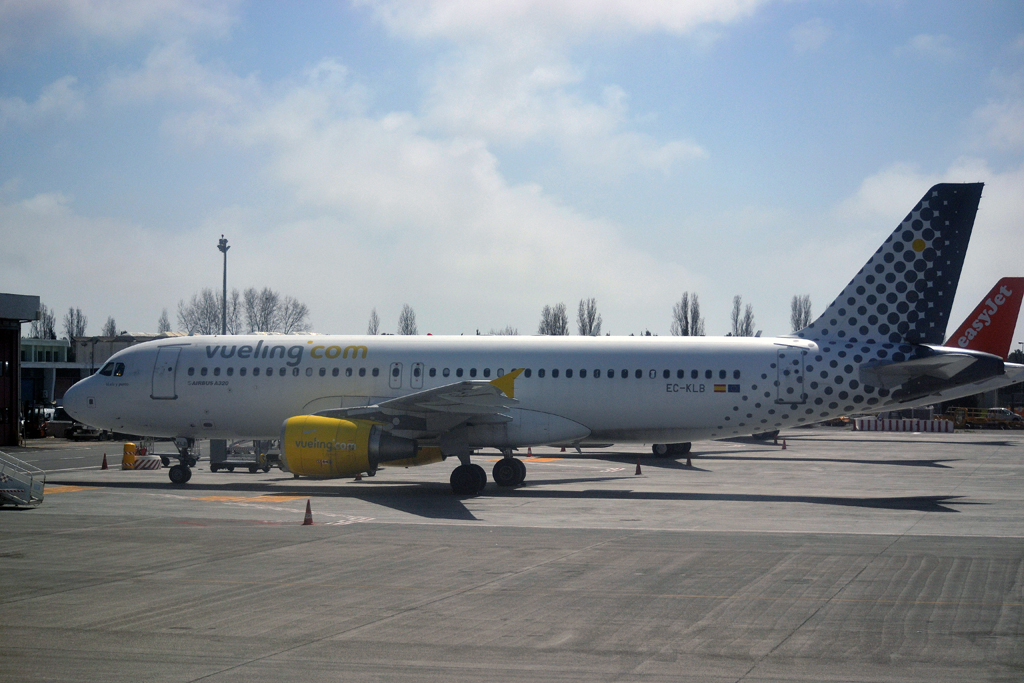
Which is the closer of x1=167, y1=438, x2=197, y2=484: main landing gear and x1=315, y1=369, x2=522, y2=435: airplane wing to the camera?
x1=315, y1=369, x2=522, y2=435: airplane wing

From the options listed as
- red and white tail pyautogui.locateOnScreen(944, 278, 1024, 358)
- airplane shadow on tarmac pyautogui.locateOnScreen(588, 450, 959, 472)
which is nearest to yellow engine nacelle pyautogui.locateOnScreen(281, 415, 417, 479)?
airplane shadow on tarmac pyautogui.locateOnScreen(588, 450, 959, 472)

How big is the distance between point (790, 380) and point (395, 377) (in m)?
10.3

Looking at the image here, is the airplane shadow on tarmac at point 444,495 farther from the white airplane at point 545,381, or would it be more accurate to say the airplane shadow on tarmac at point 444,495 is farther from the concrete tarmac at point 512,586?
the white airplane at point 545,381

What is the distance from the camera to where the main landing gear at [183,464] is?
1010 inches

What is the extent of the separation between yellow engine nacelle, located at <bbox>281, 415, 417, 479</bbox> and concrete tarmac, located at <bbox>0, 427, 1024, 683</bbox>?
0.88 m

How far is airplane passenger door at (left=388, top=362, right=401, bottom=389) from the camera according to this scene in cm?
2549

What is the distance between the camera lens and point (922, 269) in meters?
24.3

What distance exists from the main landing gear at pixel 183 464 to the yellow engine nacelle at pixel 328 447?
5.32 m

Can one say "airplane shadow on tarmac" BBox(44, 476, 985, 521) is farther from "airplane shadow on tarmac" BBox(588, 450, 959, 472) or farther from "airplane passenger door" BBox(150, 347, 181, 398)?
"airplane shadow on tarmac" BBox(588, 450, 959, 472)

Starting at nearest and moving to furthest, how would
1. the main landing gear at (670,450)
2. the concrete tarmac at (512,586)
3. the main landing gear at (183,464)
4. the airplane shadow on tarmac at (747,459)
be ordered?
the concrete tarmac at (512,586)
the main landing gear at (183,464)
the airplane shadow on tarmac at (747,459)
the main landing gear at (670,450)

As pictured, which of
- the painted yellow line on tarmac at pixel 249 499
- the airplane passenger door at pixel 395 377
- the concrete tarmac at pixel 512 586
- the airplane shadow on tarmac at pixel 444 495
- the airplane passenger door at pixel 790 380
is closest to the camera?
the concrete tarmac at pixel 512 586

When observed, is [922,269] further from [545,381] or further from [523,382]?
[523,382]

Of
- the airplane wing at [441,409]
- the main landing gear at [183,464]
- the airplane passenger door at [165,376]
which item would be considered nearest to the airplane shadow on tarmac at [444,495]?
the main landing gear at [183,464]

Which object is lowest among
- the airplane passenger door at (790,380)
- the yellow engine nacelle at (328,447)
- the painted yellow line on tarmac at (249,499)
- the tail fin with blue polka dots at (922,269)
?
the painted yellow line on tarmac at (249,499)
